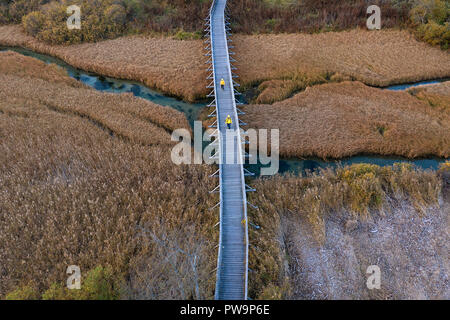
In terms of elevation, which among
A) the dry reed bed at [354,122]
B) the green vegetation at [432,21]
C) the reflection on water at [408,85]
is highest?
the green vegetation at [432,21]

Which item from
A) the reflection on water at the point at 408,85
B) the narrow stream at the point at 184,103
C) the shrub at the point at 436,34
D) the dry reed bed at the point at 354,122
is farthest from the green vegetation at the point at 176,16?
the dry reed bed at the point at 354,122

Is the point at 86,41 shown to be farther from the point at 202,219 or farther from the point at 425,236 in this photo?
the point at 425,236

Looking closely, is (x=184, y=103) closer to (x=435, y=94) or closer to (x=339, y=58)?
(x=339, y=58)

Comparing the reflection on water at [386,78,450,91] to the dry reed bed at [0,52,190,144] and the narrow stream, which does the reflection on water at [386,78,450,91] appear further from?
the dry reed bed at [0,52,190,144]

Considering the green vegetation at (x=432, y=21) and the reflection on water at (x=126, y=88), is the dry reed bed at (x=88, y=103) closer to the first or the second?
the reflection on water at (x=126, y=88)

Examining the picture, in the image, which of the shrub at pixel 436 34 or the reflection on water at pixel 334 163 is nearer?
the reflection on water at pixel 334 163

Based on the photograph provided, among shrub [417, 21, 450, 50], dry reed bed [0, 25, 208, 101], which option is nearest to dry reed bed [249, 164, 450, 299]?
dry reed bed [0, 25, 208, 101]
